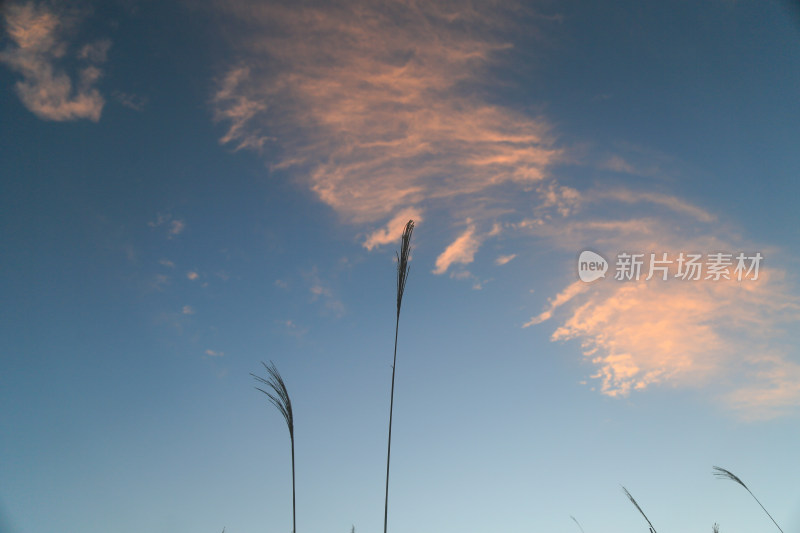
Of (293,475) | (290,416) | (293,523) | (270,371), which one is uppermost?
(270,371)

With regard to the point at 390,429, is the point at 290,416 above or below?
above

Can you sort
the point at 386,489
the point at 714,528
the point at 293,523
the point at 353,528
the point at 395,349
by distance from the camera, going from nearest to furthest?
the point at 386,489 < the point at 395,349 < the point at 293,523 < the point at 714,528 < the point at 353,528

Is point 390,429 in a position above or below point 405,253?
below

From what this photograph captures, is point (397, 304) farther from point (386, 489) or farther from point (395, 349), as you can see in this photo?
point (386, 489)

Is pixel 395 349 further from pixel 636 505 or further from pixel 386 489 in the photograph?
pixel 636 505

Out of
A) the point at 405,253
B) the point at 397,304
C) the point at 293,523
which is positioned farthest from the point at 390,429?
the point at 293,523

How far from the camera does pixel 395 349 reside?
5.20 metres

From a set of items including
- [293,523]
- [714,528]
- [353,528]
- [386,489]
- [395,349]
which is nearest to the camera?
[386,489]

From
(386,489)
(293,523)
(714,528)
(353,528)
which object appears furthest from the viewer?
(353,528)

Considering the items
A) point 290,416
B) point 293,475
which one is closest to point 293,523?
point 293,475

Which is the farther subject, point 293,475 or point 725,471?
point 725,471

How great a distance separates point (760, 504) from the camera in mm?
10219

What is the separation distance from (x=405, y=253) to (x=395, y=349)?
3.78 ft

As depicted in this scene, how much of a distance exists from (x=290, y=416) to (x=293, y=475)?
934mm
